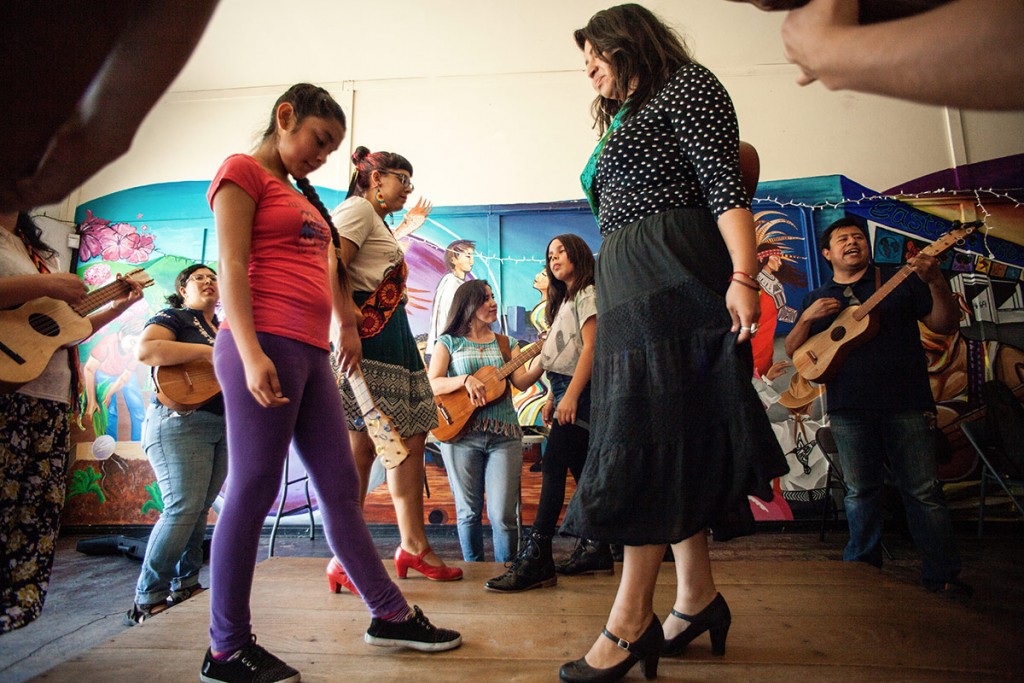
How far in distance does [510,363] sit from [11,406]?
2.01 m

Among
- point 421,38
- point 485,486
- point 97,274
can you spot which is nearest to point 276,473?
point 485,486

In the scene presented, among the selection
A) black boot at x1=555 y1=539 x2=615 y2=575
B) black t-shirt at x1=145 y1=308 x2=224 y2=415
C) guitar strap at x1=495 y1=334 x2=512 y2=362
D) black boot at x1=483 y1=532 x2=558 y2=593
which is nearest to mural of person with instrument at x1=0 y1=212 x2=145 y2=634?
black t-shirt at x1=145 y1=308 x2=224 y2=415

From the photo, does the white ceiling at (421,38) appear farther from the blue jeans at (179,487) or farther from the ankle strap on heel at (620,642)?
the ankle strap on heel at (620,642)

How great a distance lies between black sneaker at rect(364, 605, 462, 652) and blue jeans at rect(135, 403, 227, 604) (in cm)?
155

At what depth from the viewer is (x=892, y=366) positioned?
260 cm

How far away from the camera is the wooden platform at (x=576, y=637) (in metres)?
1.24

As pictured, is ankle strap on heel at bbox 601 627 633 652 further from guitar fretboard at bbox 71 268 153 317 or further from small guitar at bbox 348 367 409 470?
guitar fretboard at bbox 71 268 153 317

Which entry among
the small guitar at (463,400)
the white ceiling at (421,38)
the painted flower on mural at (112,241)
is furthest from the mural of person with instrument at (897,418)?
the painted flower on mural at (112,241)

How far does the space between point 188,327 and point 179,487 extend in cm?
75

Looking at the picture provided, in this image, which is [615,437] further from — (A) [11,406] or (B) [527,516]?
(B) [527,516]

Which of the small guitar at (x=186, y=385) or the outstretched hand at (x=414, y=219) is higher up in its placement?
the outstretched hand at (x=414, y=219)

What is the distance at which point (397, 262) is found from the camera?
2.07 m

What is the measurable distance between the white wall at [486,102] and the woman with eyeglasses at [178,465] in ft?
10.6

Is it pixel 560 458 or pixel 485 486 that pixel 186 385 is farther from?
pixel 560 458
